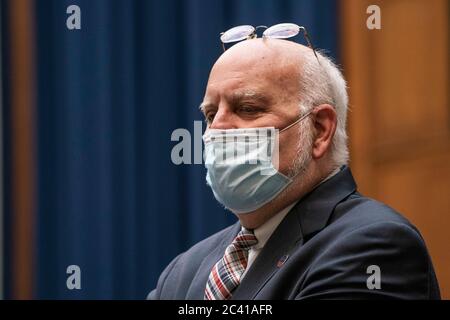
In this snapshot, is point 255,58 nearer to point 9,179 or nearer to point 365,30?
point 365,30

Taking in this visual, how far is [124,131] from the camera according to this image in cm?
319

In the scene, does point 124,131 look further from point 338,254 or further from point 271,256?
point 338,254

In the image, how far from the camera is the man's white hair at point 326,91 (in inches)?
79.7

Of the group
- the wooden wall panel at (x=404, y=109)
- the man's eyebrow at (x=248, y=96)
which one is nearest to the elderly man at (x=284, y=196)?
the man's eyebrow at (x=248, y=96)

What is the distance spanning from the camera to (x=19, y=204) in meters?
3.20

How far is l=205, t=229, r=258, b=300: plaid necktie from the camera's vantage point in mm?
1860

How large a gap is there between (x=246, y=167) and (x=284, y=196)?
118 mm

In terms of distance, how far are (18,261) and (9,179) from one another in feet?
1.08

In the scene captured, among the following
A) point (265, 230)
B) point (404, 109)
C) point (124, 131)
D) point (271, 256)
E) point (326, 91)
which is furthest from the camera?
point (124, 131)

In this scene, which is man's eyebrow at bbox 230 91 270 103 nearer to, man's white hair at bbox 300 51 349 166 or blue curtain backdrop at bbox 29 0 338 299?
man's white hair at bbox 300 51 349 166

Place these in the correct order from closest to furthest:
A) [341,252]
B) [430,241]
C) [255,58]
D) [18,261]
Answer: [341,252], [255,58], [430,241], [18,261]

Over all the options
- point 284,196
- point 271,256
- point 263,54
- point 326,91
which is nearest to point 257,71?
point 263,54

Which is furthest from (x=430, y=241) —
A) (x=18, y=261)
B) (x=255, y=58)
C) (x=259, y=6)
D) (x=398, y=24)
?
(x=18, y=261)

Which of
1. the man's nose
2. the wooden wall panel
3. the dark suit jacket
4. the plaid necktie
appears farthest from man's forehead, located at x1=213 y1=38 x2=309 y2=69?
the wooden wall panel
